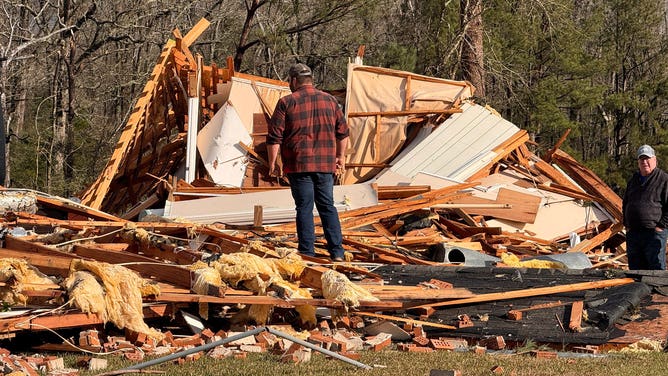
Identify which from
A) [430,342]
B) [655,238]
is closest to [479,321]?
[430,342]

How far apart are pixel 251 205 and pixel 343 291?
5051mm

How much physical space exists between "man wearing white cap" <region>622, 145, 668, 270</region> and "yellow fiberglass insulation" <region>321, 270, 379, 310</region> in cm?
312

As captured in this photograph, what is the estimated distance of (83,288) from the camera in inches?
224

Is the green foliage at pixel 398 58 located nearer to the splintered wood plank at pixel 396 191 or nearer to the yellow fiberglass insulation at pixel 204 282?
the splintered wood plank at pixel 396 191

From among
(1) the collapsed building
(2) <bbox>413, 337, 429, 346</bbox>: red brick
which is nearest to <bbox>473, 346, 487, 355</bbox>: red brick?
(1) the collapsed building

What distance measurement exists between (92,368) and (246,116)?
29.2 ft

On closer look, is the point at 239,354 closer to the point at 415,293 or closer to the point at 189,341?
the point at 189,341

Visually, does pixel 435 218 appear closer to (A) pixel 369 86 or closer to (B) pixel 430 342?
(A) pixel 369 86

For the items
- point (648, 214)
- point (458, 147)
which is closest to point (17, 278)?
point (648, 214)

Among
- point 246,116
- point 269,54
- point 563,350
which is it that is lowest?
point 563,350

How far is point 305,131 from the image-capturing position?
25.6ft

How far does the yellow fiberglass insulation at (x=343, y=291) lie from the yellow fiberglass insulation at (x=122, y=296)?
1.18 meters

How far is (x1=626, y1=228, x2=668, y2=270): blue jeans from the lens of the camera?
812 centimetres

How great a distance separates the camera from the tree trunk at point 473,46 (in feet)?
72.6
